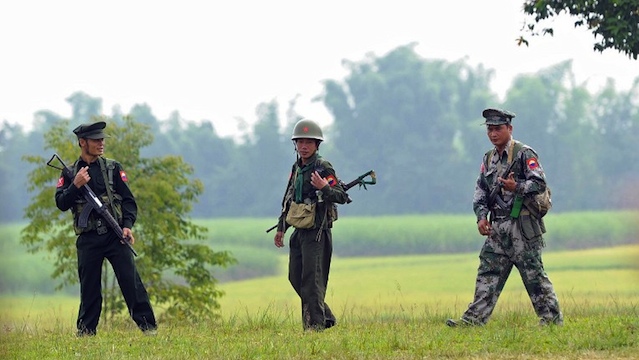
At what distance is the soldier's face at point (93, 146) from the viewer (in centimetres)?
1200

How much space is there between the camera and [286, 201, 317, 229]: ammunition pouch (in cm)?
1195

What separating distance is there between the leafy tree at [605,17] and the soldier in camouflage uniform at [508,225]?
5.25 metres

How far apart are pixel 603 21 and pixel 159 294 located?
13.2 metres

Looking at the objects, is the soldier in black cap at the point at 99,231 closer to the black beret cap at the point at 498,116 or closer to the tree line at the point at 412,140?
the black beret cap at the point at 498,116

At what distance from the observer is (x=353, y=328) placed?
1236 centimetres

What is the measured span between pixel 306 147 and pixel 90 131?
2.07m

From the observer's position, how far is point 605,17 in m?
16.6

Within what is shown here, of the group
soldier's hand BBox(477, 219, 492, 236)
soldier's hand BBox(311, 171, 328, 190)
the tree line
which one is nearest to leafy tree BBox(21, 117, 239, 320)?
soldier's hand BBox(311, 171, 328, 190)

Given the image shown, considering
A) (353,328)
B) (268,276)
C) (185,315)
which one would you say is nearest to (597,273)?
(268,276)

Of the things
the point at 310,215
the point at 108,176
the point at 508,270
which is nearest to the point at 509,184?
the point at 508,270

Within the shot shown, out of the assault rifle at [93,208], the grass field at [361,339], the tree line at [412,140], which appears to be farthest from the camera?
the tree line at [412,140]

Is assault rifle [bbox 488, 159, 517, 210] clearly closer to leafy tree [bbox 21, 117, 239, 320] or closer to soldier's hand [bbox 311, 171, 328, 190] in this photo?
soldier's hand [bbox 311, 171, 328, 190]

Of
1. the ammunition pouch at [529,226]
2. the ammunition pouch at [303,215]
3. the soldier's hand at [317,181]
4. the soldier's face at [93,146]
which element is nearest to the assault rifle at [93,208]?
the soldier's face at [93,146]

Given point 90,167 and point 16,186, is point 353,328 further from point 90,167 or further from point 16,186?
point 16,186
